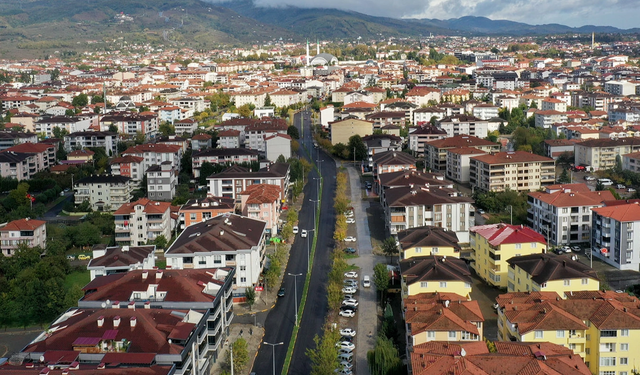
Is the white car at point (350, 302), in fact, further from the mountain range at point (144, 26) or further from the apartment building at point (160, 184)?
the mountain range at point (144, 26)

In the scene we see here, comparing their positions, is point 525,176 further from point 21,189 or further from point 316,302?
point 21,189

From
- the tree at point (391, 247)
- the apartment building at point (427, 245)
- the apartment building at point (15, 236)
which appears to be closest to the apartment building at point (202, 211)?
the apartment building at point (15, 236)

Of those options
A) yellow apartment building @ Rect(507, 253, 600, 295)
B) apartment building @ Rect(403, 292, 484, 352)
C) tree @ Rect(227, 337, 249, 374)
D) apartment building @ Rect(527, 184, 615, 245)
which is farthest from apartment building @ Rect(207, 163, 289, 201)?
tree @ Rect(227, 337, 249, 374)

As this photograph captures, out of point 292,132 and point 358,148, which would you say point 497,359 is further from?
point 292,132

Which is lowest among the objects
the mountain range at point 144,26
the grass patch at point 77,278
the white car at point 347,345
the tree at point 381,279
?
the grass patch at point 77,278

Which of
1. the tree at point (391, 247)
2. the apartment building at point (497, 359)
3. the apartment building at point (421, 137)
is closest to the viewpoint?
the apartment building at point (497, 359)

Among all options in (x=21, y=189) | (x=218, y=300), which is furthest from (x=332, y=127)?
(x=218, y=300)

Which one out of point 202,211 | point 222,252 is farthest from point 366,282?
point 202,211
